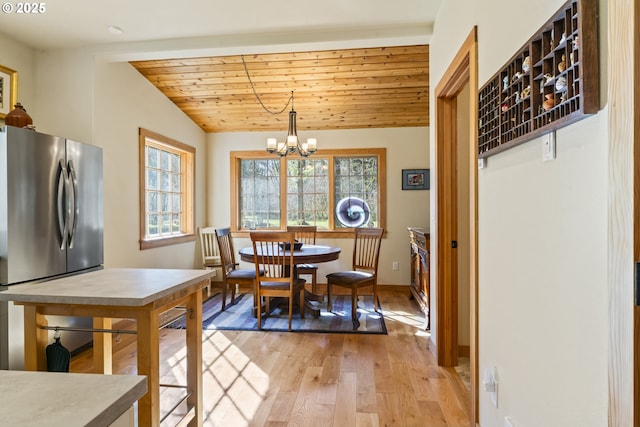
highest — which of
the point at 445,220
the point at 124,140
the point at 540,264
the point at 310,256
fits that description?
the point at 124,140

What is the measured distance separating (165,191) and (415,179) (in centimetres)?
346

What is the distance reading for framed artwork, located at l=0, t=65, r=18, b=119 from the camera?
2.83 meters

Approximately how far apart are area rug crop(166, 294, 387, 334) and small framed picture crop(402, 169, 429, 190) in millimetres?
1789

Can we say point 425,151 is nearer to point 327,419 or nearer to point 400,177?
point 400,177

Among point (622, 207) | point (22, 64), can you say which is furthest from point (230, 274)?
point (622, 207)

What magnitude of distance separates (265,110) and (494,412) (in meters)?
4.23

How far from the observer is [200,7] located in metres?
2.60

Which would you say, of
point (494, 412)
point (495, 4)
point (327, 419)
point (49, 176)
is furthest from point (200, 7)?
point (494, 412)

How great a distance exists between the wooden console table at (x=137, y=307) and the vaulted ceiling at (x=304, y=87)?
2.88m

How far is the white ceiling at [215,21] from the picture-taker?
2.58 meters

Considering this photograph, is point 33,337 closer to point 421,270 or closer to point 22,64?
point 22,64

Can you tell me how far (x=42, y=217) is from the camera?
252 cm

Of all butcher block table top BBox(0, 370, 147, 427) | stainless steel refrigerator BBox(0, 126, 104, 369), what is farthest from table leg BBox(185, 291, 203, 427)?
stainless steel refrigerator BBox(0, 126, 104, 369)

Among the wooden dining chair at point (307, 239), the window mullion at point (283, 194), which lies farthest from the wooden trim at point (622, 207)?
the window mullion at point (283, 194)
